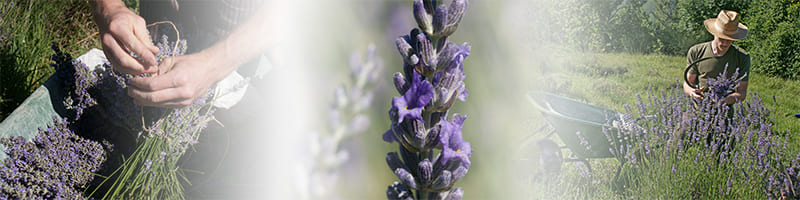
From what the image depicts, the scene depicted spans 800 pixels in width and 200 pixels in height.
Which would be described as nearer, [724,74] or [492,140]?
[492,140]

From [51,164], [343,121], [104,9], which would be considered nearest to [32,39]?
[51,164]

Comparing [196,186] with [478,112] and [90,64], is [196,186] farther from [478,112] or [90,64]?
[478,112]

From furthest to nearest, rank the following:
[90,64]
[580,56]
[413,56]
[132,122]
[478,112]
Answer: [90,64] < [132,122] < [580,56] < [478,112] < [413,56]

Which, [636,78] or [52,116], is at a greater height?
[52,116]

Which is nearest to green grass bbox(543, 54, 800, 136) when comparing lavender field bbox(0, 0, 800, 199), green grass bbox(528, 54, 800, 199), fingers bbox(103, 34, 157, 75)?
green grass bbox(528, 54, 800, 199)

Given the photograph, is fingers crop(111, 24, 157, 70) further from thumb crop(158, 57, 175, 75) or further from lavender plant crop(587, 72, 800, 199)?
lavender plant crop(587, 72, 800, 199)

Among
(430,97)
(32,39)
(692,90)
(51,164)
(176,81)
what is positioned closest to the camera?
(430,97)

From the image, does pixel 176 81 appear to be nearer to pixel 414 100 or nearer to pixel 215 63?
pixel 215 63

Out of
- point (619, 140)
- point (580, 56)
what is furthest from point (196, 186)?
point (619, 140)
